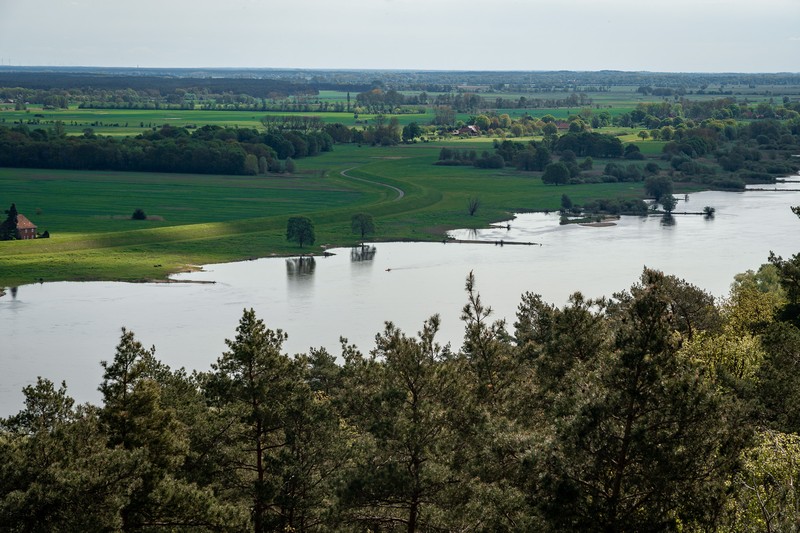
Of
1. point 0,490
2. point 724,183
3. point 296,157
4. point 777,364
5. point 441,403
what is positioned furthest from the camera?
point 296,157

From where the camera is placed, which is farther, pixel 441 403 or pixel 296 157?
pixel 296 157

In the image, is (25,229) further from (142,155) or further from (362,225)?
(142,155)

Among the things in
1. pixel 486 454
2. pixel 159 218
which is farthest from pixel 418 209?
pixel 486 454

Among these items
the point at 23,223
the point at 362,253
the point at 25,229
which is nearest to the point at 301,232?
the point at 362,253

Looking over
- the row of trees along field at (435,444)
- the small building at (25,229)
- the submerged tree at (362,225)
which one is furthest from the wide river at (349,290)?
the row of trees along field at (435,444)

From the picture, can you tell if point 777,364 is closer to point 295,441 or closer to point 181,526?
point 295,441

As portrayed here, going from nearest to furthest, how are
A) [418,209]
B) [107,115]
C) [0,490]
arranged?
[0,490] < [418,209] < [107,115]
